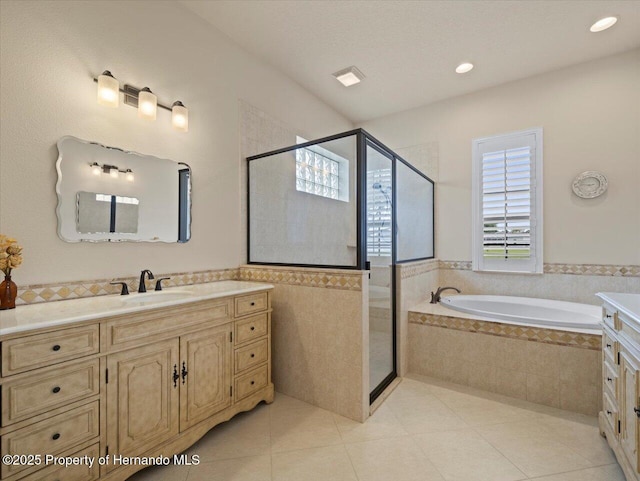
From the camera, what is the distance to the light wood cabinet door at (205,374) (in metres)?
1.63

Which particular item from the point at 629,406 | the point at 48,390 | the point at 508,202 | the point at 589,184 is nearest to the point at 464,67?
the point at 508,202

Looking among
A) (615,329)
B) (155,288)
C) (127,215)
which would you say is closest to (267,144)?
(127,215)

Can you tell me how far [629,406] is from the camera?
1.32 m

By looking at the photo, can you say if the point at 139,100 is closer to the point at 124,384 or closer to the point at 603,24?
the point at 124,384

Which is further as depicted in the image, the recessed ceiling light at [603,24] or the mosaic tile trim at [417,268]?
the mosaic tile trim at [417,268]

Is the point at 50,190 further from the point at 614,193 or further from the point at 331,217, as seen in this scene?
the point at 614,193

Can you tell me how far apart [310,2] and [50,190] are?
2.10 metres

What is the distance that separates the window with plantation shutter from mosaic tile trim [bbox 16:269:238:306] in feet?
10.1

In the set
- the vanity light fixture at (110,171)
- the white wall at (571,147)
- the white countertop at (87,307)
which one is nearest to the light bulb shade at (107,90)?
the vanity light fixture at (110,171)

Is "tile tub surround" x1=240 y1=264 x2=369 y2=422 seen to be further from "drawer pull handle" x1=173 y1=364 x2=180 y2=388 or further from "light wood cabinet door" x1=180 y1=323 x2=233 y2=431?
"drawer pull handle" x1=173 y1=364 x2=180 y2=388

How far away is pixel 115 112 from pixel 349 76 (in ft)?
7.12

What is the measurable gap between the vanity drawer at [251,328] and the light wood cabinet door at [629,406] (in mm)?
1942

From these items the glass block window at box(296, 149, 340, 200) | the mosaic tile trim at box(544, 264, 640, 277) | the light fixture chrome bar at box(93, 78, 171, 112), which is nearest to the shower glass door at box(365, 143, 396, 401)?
the glass block window at box(296, 149, 340, 200)

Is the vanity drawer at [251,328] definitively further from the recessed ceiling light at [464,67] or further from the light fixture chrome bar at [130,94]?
the recessed ceiling light at [464,67]
